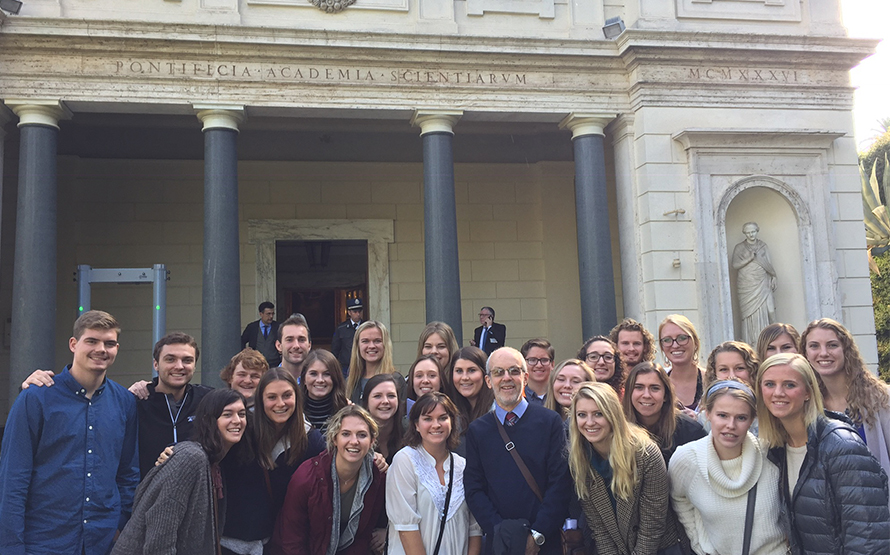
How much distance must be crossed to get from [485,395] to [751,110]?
9880 mm

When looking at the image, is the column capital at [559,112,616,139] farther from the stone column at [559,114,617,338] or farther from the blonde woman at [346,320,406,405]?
the blonde woman at [346,320,406,405]

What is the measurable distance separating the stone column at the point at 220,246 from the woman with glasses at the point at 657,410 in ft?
26.4

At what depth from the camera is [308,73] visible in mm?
12039

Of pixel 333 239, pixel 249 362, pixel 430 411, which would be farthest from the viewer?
pixel 333 239

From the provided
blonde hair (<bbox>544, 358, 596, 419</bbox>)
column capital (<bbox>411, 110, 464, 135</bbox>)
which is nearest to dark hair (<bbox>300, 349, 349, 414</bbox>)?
blonde hair (<bbox>544, 358, 596, 419</bbox>)

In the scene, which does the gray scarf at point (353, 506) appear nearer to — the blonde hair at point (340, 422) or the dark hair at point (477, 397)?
the blonde hair at point (340, 422)

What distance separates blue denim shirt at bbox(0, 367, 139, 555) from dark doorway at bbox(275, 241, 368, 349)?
1258 cm

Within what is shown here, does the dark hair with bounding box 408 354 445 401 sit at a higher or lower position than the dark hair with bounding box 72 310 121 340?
lower

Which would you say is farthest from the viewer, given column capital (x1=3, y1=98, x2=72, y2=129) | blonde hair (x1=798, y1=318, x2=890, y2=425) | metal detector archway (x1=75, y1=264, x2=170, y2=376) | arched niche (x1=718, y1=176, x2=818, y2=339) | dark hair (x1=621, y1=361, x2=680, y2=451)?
arched niche (x1=718, y1=176, x2=818, y2=339)

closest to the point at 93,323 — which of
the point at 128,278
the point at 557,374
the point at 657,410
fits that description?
the point at 557,374

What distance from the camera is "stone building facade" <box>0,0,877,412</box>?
1142 centimetres

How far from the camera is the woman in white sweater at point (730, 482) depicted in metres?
4.00

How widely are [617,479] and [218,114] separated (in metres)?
9.72

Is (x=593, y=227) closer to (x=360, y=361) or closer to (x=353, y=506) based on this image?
(x=360, y=361)
